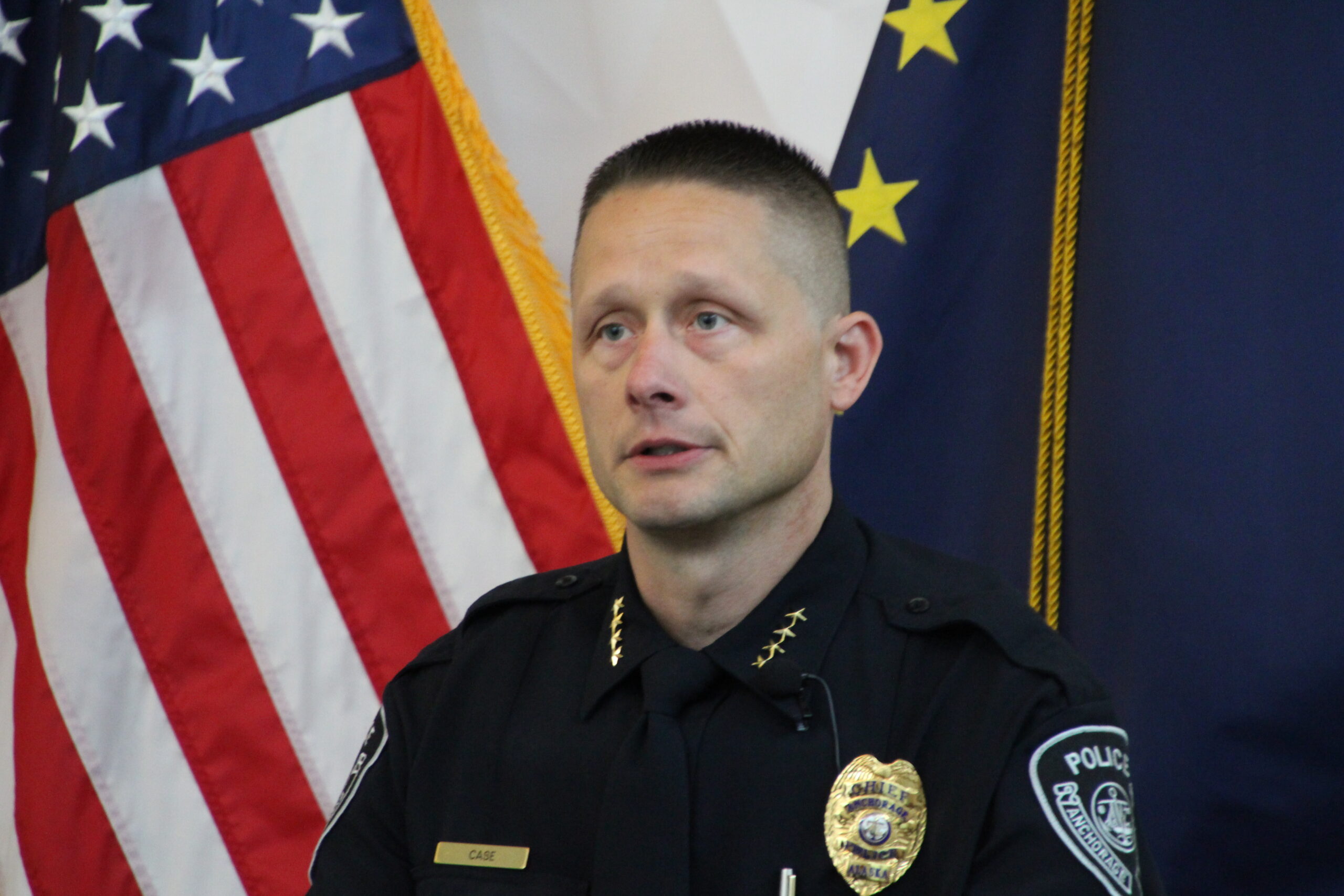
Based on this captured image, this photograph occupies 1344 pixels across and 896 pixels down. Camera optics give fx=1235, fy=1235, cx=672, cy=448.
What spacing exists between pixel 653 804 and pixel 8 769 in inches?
55.3

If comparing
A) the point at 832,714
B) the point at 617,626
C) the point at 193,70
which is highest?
the point at 193,70

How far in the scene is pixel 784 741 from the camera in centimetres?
113

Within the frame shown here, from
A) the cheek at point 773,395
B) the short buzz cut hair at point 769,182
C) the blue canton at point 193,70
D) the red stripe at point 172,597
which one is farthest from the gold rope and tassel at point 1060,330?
the red stripe at point 172,597

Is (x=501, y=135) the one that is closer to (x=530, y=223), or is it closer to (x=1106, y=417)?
(x=530, y=223)

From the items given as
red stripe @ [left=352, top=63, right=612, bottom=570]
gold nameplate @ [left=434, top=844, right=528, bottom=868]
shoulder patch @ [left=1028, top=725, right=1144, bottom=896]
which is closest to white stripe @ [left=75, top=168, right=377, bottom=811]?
red stripe @ [left=352, top=63, right=612, bottom=570]

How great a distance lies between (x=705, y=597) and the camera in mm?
1216

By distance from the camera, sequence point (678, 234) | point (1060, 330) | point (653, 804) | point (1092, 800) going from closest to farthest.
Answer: point (1092, 800)
point (653, 804)
point (678, 234)
point (1060, 330)

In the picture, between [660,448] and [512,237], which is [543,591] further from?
[512,237]

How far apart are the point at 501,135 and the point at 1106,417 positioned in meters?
1.18

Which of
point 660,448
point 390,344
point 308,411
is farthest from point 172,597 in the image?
point 660,448

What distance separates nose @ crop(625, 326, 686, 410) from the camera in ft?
3.76

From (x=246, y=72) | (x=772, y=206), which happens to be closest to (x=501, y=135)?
(x=246, y=72)

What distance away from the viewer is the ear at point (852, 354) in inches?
50.5

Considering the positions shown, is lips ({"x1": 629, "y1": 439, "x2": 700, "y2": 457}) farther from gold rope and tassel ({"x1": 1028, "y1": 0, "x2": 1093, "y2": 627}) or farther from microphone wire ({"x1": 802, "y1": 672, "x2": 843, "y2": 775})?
gold rope and tassel ({"x1": 1028, "y1": 0, "x2": 1093, "y2": 627})
